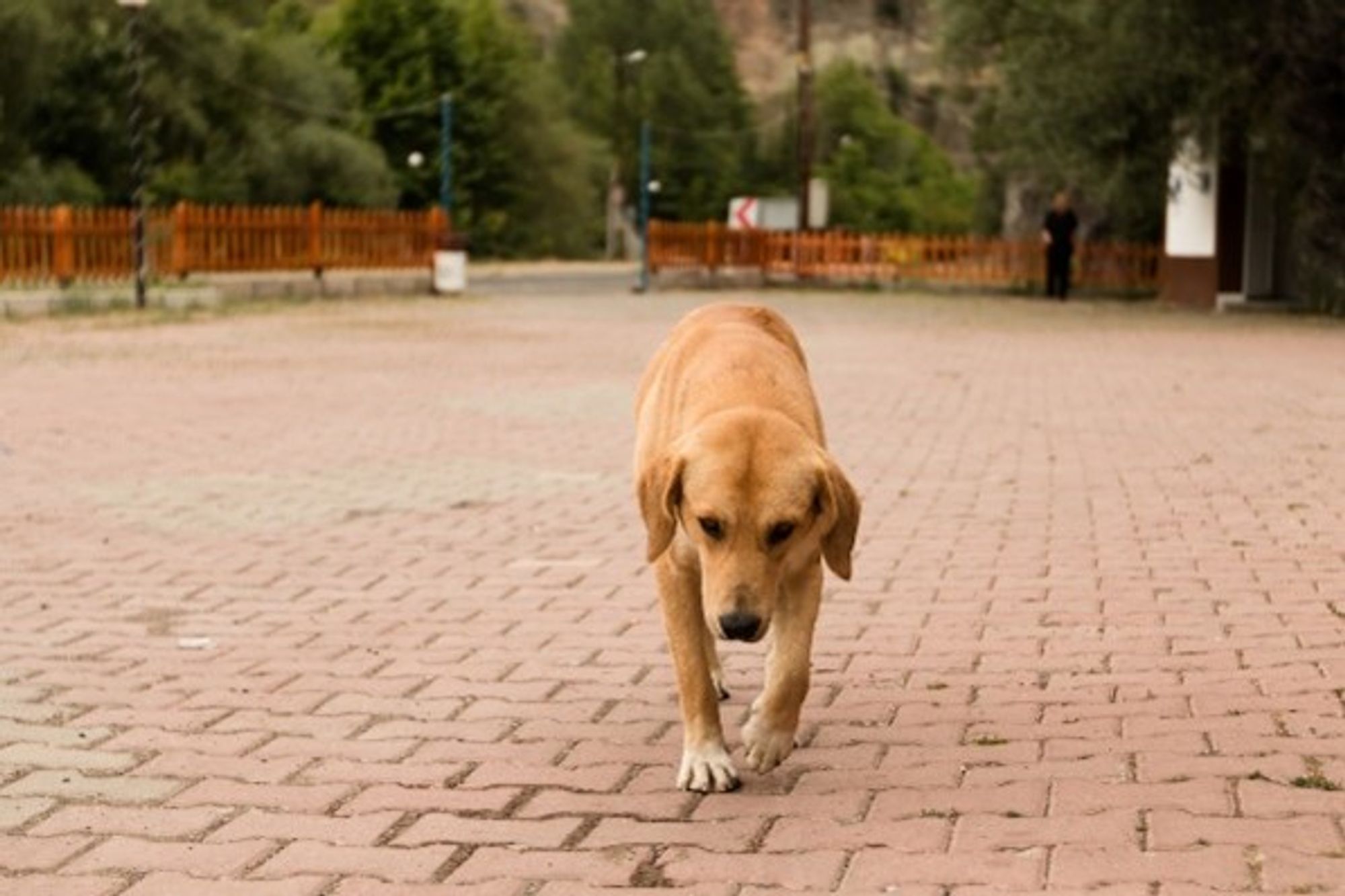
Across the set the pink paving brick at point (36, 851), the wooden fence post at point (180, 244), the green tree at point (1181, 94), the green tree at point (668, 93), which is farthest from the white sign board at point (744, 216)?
the green tree at point (668, 93)

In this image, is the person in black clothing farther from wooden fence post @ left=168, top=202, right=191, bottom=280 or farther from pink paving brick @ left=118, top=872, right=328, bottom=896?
pink paving brick @ left=118, top=872, right=328, bottom=896

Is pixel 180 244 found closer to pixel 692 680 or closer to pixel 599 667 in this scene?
pixel 599 667

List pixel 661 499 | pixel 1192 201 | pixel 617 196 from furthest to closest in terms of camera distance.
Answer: pixel 617 196 < pixel 1192 201 < pixel 661 499

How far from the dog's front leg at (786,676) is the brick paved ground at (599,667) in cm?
12

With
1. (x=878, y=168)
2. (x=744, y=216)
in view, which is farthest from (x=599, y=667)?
(x=878, y=168)

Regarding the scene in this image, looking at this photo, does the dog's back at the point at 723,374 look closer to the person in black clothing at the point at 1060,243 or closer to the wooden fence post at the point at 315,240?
the person in black clothing at the point at 1060,243

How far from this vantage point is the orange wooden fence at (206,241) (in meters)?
32.2

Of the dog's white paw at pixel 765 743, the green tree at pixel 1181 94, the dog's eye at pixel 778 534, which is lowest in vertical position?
the dog's white paw at pixel 765 743

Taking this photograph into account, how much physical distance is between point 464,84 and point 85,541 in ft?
268

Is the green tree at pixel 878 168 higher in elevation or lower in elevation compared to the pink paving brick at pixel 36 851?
higher

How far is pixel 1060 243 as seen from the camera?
127ft

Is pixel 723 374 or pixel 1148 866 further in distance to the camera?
pixel 723 374

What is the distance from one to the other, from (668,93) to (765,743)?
118929mm

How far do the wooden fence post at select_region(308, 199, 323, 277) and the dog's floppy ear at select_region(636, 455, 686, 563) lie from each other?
112 ft
